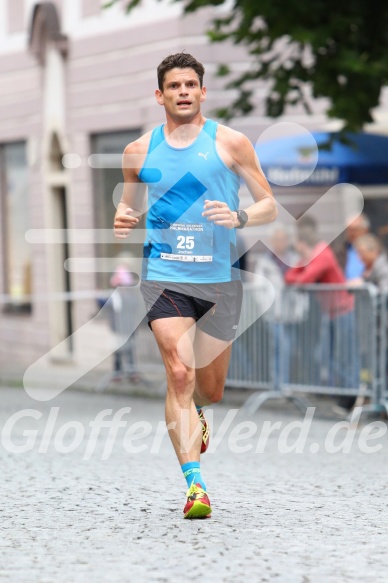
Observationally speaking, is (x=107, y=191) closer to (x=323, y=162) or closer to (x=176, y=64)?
(x=323, y=162)

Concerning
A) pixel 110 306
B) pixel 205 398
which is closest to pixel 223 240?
pixel 205 398

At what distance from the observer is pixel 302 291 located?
14.0 meters

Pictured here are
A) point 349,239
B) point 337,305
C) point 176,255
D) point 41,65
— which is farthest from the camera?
point 41,65

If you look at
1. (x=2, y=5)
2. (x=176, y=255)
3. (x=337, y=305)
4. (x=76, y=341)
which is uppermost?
(x=2, y=5)

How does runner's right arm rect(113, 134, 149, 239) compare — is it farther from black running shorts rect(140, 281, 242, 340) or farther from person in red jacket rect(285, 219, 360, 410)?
person in red jacket rect(285, 219, 360, 410)

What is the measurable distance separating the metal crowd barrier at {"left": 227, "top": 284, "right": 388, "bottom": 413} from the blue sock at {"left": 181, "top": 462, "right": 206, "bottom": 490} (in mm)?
6255

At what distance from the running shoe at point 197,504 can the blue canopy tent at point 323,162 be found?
897cm

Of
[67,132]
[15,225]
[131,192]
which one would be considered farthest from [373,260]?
[15,225]

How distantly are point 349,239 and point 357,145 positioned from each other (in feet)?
3.07

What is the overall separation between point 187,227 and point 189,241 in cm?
7

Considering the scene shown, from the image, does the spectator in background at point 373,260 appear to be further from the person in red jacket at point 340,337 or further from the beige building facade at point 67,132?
the beige building facade at point 67,132

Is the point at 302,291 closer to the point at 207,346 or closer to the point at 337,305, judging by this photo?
the point at 337,305

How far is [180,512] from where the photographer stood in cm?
708

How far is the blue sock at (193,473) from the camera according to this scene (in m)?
6.81
